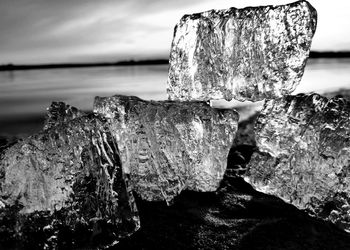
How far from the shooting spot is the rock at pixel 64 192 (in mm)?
2141

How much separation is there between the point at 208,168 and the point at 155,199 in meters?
0.41

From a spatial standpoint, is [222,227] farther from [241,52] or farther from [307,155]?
[241,52]

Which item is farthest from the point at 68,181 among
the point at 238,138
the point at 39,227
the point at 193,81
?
the point at 238,138

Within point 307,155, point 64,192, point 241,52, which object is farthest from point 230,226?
point 241,52

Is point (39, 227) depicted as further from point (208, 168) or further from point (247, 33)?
point (247, 33)

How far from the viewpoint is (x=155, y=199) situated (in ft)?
9.11

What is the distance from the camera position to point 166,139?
9.02 feet

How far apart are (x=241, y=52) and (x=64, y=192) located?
1.72 m

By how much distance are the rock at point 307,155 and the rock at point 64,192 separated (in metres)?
0.98

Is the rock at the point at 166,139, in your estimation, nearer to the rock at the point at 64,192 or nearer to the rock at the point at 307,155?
the rock at the point at 307,155

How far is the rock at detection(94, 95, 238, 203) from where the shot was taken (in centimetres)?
274

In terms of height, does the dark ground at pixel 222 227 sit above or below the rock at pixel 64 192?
below

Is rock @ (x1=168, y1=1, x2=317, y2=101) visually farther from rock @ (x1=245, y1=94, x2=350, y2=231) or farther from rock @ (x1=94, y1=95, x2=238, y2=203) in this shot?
rock @ (x1=94, y1=95, x2=238, y2=203)

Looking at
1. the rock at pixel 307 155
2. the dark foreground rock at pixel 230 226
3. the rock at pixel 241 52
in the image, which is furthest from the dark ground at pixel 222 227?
the rock at pixel 241 52
